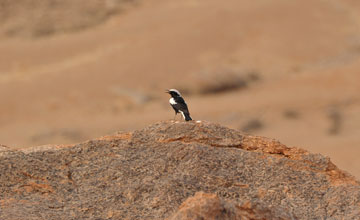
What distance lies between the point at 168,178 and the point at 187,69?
28621 mm

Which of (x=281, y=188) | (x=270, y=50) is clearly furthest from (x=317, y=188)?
(x=270, y=50)

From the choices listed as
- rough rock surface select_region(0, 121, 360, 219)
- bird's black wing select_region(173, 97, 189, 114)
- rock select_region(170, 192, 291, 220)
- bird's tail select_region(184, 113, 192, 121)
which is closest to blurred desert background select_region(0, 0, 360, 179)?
bird's black wing select_region(173, 97, 189, 114)

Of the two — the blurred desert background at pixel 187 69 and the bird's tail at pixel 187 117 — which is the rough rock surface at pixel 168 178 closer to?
the bird's tail at pixel 187 117

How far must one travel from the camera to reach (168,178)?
323 inches

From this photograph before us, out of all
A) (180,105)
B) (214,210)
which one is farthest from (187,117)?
(214,210)

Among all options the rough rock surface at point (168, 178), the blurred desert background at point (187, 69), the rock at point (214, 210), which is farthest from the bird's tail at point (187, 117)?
the blurred desert background at point (187, 69)

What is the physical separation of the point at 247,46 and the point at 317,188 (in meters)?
30.7

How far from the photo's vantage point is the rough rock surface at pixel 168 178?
777cm

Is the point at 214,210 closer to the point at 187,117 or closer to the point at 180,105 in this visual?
the point at 187,117

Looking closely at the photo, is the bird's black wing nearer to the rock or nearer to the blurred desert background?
the rock

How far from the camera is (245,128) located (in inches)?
1190

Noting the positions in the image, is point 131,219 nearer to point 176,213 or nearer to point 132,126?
point 176,213

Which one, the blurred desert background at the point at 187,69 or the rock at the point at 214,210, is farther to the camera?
the blurred desert background at the point at 187,69

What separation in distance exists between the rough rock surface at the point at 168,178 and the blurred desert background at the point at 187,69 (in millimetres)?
17701
